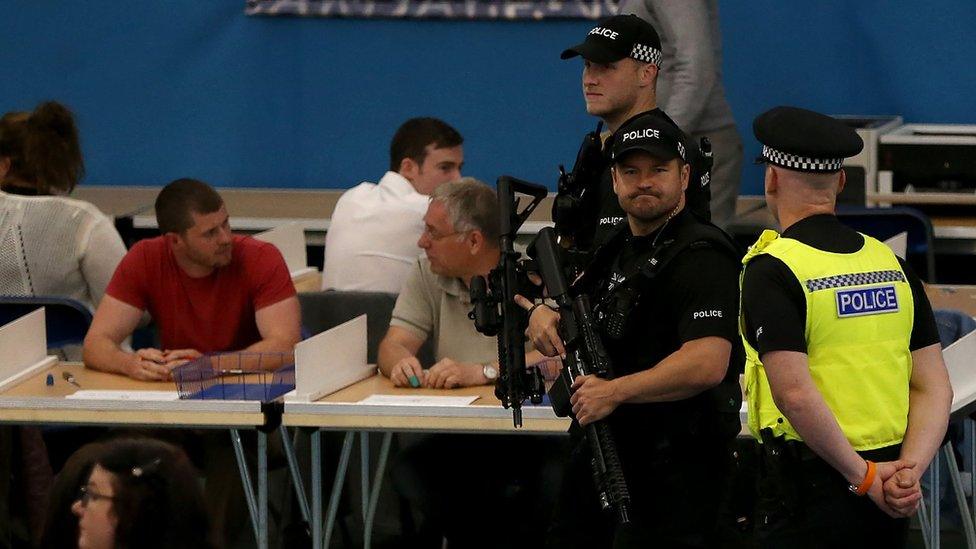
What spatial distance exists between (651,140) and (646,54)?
1.73 feet

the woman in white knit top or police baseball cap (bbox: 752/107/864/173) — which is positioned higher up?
police baseball cap (bbox: 752/107/864/173)

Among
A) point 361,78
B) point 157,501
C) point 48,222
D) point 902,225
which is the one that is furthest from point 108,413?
point 361,78

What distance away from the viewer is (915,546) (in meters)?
4.89

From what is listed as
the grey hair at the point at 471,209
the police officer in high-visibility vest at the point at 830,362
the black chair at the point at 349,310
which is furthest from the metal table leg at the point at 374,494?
the police officer in high-visibility vest at the point at 830,362

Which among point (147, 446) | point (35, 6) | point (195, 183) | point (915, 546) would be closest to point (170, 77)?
A: point (35, 6)

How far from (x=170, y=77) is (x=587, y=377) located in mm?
4857

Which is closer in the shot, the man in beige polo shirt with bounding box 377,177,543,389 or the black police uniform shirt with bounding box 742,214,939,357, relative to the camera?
the black police uniform shirt with bounding box 742,214,939,357

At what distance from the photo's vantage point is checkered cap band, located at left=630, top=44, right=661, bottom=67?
11.6 feet

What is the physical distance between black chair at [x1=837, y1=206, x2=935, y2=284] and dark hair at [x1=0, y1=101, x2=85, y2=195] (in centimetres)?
268

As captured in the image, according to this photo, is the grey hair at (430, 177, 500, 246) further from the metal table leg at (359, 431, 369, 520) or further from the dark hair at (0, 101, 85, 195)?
the dark hair at (0, 101, 85, 195)

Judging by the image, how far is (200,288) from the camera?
470 cm

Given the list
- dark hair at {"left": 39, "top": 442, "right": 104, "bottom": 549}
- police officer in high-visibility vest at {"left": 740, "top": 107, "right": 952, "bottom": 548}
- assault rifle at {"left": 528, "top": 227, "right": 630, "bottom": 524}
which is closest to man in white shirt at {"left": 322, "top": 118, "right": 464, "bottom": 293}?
assault rifle at {"left": 528, "top": 227, "right": 630, "bottom": 524}

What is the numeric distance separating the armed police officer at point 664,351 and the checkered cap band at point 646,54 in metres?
0.41

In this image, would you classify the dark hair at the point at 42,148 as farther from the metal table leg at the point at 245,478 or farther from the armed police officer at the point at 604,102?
the armed police officer at the point at 604,102
